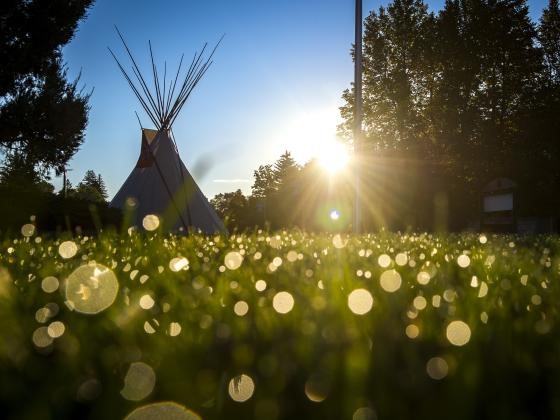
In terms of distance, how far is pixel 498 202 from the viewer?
20.7m

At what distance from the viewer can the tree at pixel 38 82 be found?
1739cm

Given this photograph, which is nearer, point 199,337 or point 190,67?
point 199,337

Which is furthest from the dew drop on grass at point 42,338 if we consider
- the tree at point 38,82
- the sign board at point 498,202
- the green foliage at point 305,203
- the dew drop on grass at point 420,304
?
the green foliage at point 305,203

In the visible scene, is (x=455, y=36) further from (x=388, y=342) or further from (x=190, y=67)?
(x=388, y=342)

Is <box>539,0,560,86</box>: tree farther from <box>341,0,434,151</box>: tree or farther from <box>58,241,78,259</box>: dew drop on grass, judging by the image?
<box>58,241,78,259</box>: dew drop on grass

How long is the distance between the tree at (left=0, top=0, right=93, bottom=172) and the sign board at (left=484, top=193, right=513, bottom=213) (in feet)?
54.0

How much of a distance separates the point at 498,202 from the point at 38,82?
18.1 metres

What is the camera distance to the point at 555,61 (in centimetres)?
3294

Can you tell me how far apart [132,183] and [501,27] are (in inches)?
955

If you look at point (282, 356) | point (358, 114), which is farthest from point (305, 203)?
point (282, 356)

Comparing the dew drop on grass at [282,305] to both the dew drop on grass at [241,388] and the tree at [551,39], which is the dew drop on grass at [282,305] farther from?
the tree at [551,39]

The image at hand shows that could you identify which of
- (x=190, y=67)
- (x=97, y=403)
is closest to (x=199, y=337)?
(x=97, y=403)

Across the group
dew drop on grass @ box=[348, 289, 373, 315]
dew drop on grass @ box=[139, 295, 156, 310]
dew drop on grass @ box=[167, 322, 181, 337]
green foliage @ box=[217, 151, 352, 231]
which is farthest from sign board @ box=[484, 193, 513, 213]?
dew drop on grass @ box=[167, 322, 181, 337]

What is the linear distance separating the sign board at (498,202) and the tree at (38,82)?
16471mm
